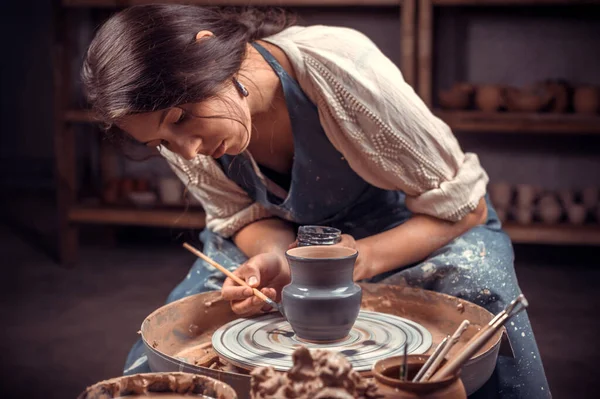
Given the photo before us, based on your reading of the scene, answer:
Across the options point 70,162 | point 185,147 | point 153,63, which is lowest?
point 70,162

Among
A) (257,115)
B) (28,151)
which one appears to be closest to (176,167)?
(257,115)

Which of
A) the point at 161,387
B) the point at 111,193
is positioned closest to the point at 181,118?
the point at 161,387

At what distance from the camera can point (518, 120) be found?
10.7 ft

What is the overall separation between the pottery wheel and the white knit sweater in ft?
1.12

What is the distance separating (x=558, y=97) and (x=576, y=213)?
525 millimetres

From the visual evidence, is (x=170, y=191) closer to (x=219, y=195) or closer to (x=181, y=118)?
(x=219, y=195)

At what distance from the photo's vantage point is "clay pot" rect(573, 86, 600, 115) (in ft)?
10.5

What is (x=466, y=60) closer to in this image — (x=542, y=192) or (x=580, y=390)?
(x=542, y=192)

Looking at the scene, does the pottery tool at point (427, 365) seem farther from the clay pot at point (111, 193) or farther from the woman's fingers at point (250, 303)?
the clay pot at point (111, 193)

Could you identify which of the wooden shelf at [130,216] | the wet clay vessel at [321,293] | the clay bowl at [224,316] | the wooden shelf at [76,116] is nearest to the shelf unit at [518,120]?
the wooden shelf at [130,216]

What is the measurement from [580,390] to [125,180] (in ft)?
7.94

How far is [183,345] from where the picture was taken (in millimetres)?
1212

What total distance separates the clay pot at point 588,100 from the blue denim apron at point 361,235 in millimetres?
1851

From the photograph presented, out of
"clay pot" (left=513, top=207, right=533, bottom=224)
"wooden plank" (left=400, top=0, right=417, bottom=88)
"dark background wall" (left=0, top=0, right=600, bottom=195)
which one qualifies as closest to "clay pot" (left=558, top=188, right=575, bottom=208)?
"clay pot" (left=513, top=207, right=533, bottom=224)
